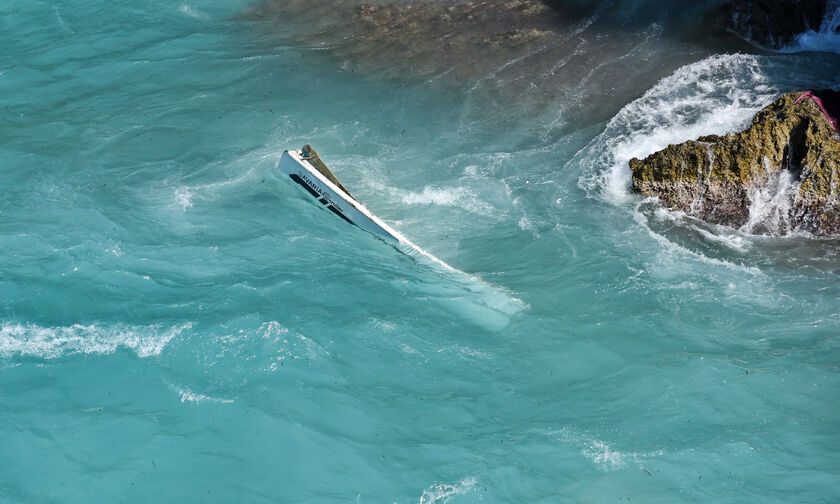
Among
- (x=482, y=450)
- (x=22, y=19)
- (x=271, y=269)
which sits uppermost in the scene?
(x=22, y=19)

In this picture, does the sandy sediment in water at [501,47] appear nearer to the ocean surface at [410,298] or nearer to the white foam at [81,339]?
the ocean surface at [410,298]

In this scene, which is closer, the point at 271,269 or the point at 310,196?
the point at 271,269

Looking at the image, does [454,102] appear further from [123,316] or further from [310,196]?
[123,316]

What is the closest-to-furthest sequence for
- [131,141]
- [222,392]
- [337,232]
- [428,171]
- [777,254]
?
1. [222,392]
2. [777,254]
3. [337,232]
4. [428,171]
5. [131,141]

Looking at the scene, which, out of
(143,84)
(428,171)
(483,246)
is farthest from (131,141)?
(483,246)

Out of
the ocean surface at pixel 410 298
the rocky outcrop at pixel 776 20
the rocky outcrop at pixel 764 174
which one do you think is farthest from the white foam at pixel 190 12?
the rocky outcrop at pixel 776 20

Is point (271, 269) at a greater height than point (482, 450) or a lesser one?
greater

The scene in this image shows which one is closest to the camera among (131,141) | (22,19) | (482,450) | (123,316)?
(482,450)
